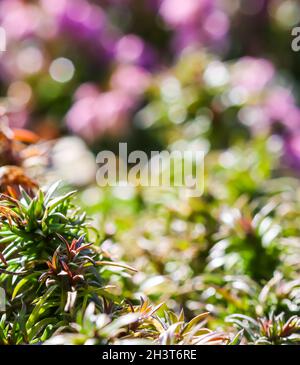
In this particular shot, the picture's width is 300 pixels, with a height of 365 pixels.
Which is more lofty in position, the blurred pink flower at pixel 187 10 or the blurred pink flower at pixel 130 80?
the blurred pink flower at pixel 187 10

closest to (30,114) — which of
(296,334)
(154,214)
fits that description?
(154,214)

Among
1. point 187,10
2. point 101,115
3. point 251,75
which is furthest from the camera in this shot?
point 187,10

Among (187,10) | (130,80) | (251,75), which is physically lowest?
A: (251,75)

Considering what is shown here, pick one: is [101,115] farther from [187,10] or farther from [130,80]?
[187,10]

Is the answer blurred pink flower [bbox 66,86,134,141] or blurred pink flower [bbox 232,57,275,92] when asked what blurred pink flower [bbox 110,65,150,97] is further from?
blurred pink flower [bbox 232,57,275,92]

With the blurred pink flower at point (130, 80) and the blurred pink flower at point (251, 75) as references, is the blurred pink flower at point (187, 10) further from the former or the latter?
the blurred pink flower at point (251, 75)

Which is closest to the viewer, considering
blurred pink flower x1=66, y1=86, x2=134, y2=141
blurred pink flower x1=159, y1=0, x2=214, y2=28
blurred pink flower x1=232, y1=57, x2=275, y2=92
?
blurred pink flower x1=232, y1=57, x2=275, y2=92

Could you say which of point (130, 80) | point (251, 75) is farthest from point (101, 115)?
point (251, 75)

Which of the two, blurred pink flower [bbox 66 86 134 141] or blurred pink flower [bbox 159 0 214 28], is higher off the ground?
blurred pink flower [bbox 159 0 214 28]

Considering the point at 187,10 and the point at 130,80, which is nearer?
the point at 130,80

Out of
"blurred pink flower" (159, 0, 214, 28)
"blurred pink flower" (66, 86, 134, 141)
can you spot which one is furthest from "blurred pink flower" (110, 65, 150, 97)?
"blurred pink flower" (159, 0, 214, 28)

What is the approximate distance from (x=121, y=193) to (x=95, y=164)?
0.43 meters

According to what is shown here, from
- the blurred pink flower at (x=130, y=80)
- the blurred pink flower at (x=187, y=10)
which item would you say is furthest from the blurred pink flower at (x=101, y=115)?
the blurred pink flower at (x=187, y=10)

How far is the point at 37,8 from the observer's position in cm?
229
